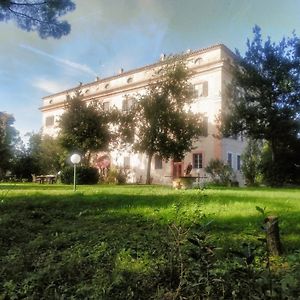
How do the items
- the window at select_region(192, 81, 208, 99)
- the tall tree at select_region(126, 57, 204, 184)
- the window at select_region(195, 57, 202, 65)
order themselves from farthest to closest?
the window at select_region(195, 57, 202, 65)
the window at select_region(192, 81, 208, 99)
the tall tree at select_region(126, 57, 204, 184)

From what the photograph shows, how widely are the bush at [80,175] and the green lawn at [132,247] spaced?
669 inches

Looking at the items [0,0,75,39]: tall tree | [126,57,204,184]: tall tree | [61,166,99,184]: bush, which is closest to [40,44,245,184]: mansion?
[126,57,204,184]: tall tree

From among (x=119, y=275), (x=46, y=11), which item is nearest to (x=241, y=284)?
(x=119, y=275)

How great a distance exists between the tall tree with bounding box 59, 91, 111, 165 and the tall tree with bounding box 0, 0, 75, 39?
68.2 feet

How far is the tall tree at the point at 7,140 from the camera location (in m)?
41.2

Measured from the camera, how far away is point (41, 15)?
1152 cm

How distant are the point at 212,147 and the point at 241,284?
32564 millimetres

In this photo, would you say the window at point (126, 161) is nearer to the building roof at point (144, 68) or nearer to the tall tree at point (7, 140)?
the building roof at point (144, 68)

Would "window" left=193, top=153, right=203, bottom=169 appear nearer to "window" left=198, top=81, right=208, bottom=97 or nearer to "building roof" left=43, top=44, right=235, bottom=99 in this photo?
"window" left=198, top=81, right=208, bottom=97

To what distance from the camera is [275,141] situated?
28.5 metres

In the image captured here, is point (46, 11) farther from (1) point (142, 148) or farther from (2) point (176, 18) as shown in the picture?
(1) point (142, 148)

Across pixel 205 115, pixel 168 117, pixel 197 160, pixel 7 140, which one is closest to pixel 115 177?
pixel 168 117

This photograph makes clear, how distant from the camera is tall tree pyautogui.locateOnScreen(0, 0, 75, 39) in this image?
36.4 feet

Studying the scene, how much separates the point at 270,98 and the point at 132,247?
978 inches
